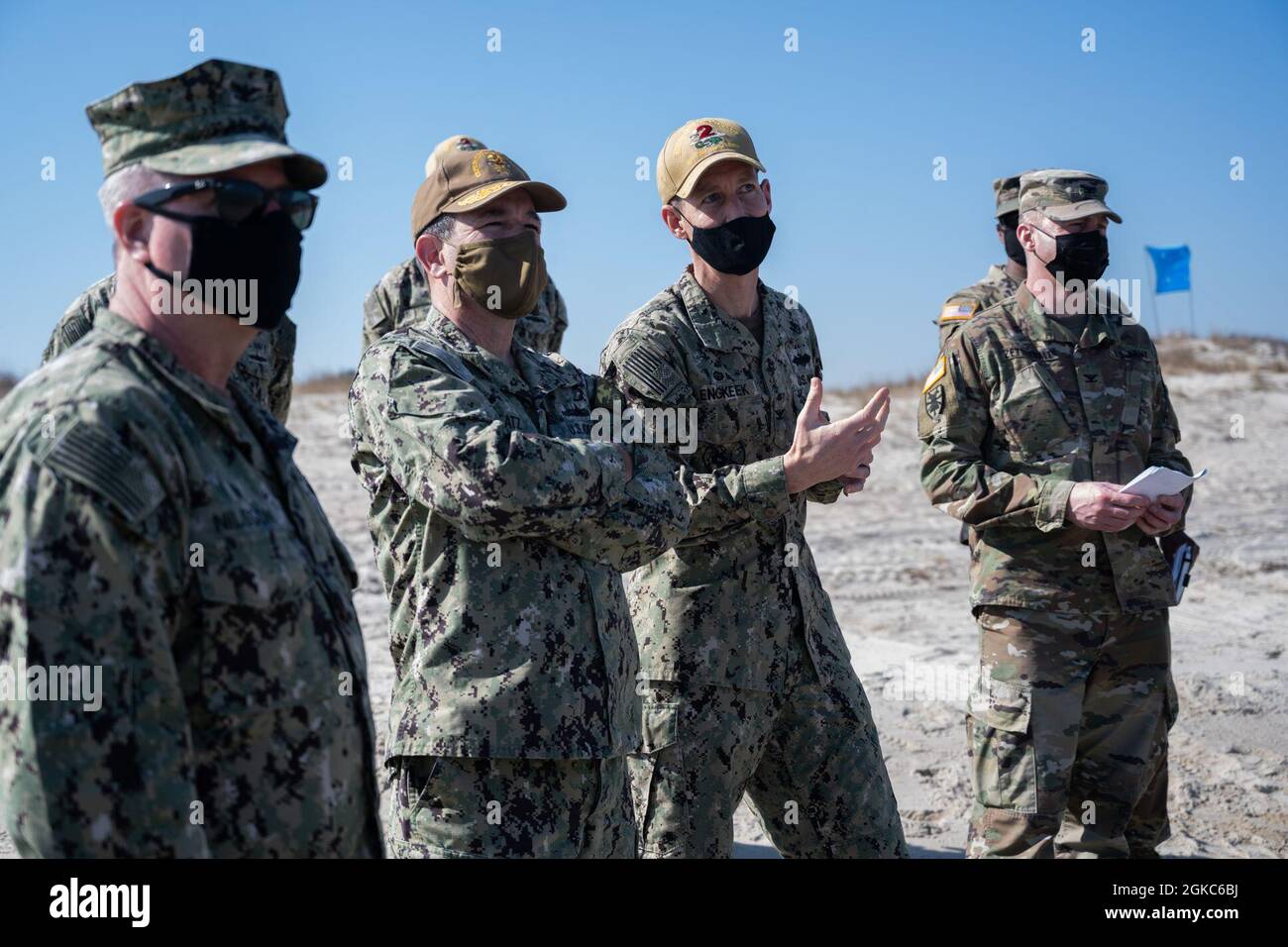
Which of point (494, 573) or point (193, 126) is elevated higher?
point (193, 126)

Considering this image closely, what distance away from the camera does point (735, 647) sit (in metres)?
4.34

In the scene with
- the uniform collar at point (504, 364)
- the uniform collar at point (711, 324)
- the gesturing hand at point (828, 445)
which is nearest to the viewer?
the uniform collar at point (504, 364)

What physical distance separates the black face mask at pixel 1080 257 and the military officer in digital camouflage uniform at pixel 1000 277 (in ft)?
5.87

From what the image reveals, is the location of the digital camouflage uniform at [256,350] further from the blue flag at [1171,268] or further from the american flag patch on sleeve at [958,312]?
the blue flag at [1171,268]

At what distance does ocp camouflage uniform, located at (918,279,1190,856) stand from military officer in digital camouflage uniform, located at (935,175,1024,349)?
1.87 meters

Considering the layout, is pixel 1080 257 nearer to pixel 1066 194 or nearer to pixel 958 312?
pixel 1066 194

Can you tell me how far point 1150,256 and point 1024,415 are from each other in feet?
66.0

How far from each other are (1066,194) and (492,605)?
302 cm

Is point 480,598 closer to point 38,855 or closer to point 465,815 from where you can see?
point 465,815

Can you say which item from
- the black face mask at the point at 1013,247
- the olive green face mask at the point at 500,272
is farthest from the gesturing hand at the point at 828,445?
the black face mask at the point at 1013,247

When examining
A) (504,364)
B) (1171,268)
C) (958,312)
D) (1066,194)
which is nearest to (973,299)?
(958,312)

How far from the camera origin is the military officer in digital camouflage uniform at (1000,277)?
7.12 meters

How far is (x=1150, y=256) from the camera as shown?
77.0 ft
